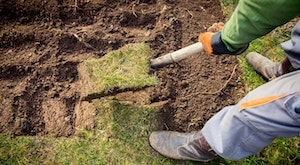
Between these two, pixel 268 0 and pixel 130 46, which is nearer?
pixel 268 0

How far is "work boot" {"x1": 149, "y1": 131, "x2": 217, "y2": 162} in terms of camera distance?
226cm

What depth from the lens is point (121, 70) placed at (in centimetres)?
249

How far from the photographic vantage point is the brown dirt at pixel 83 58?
→ 2498 millimetres

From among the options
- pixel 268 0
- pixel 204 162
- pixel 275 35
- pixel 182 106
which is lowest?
pixel 204 162

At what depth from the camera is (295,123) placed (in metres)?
1.70

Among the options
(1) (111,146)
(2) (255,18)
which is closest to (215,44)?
(2) (255,18)

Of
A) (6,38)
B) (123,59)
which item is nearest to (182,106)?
(123,59)

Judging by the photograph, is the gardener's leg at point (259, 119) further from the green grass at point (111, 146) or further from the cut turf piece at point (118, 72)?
the cut turf piece at point (118, 72)

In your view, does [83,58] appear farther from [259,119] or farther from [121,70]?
[259,119]

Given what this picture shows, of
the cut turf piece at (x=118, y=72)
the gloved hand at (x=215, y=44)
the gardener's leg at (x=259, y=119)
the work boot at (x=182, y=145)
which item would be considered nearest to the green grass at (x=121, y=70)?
the cut turf piece at (x=118, y=72)

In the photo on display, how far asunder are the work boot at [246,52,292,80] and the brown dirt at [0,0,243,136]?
18cm

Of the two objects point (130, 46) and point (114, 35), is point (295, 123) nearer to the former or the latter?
point (130, 46)

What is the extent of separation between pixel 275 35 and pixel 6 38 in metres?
2.12

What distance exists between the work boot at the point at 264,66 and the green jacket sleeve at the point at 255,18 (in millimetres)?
868
